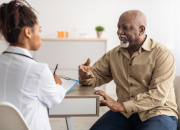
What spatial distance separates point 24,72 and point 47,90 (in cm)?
13

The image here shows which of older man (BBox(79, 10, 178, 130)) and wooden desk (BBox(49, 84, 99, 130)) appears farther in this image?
older man (BBox(79, 10, 178, 130))

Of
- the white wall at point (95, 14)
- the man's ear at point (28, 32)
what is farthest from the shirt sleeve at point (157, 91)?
the white wall at point (95, 14)

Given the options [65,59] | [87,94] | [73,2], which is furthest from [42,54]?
[87,94]

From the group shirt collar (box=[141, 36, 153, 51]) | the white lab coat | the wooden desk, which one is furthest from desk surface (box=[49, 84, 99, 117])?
shirt collar (box=[141, 36, 153, 51])

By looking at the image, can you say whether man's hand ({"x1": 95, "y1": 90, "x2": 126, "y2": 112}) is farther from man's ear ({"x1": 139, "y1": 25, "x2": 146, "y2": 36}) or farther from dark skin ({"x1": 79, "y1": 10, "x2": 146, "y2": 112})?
man's ear ({"x1": 139, "y1": 25, "x2": 146, "y2": 36})

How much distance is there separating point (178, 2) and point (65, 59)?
2.24m

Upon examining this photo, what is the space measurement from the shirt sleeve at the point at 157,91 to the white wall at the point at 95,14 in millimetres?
3205

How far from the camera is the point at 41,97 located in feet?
3.98

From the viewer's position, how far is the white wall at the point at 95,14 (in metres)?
4.81

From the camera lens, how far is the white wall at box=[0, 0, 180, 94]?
4.81 metres

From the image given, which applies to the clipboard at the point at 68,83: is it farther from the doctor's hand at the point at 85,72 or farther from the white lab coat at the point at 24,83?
the white lab coat at the point at 24,83

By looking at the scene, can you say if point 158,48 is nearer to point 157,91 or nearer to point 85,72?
point 157,91

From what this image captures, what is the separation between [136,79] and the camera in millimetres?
1846

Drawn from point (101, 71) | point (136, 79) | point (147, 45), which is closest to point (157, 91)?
point (136, 79)
